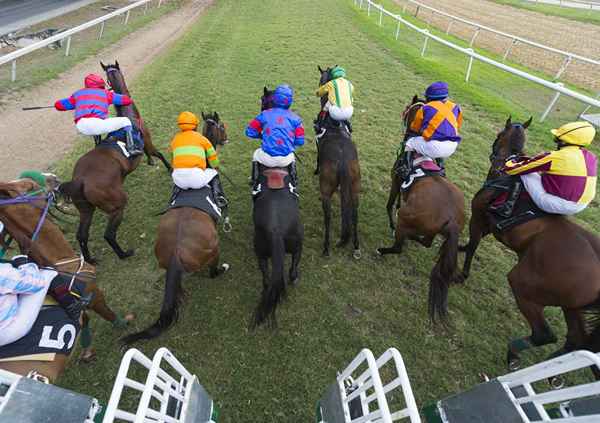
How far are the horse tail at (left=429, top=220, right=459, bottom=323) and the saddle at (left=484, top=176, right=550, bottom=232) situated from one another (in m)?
0.56

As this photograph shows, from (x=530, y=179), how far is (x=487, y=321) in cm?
174

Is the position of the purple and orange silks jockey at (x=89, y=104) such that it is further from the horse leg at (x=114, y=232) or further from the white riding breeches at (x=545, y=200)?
the white riding breeches at (x=545, y=200)

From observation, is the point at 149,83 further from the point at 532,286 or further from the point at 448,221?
the point at 532,286

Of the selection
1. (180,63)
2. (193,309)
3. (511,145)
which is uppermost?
(511,145)

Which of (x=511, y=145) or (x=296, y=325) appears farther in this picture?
(x=511, y=145)

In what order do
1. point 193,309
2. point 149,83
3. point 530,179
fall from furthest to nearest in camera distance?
point 149,83 < point 193,309 < point 530,179

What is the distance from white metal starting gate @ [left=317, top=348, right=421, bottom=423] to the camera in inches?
65.7

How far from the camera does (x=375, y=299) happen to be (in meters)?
4.03

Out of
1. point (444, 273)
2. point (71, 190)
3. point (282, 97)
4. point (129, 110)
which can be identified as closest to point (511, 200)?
point (444, 273)

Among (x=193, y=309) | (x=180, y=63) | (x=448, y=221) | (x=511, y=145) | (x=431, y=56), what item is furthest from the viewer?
(x=431, y=56)

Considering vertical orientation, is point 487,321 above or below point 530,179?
below

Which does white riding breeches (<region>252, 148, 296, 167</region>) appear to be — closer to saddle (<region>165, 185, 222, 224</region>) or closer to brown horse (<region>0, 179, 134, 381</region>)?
saddle (<region>165, 185, 222, 224</region>)

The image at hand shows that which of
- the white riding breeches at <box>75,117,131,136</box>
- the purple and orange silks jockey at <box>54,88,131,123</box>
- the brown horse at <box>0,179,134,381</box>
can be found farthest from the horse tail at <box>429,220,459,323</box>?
the purple and orange silks jockey at <box>54,88,131,123</box>

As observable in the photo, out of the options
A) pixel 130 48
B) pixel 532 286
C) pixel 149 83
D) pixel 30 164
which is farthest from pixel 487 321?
pixel 130 48
